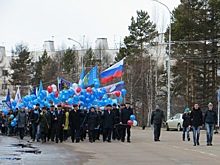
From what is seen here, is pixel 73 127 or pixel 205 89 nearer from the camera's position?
pixel 73 127

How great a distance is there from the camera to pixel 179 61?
56.1 metres

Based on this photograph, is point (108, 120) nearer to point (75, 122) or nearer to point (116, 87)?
point (75, 122)

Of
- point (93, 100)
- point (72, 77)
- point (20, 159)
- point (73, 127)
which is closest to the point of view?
point (20, 159)

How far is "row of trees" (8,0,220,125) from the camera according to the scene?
174 ft

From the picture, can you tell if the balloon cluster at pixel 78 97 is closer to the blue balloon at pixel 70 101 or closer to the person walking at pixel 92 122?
the blue balloon at pixel 70 101

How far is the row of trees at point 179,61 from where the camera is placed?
174 ft

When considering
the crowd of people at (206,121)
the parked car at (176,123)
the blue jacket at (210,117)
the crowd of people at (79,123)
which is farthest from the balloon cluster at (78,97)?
the parked car at (176,123)

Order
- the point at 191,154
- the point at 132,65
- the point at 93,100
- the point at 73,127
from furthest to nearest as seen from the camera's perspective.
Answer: the point at 132,65 → the point at 93,100 → the point at 73,127 → the point at 191,154

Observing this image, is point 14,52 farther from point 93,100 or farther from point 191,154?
point 191,154

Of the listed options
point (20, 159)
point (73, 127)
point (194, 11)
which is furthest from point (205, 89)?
point (20, 159)

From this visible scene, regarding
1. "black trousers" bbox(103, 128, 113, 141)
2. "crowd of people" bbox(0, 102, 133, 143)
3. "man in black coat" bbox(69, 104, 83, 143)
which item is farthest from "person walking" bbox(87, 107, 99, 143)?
"black trousers" bbox(103, 128, 113, 141)

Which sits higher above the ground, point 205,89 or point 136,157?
point 205,89

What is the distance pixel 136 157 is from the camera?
55.1 feet

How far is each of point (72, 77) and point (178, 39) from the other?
97.3 feet
